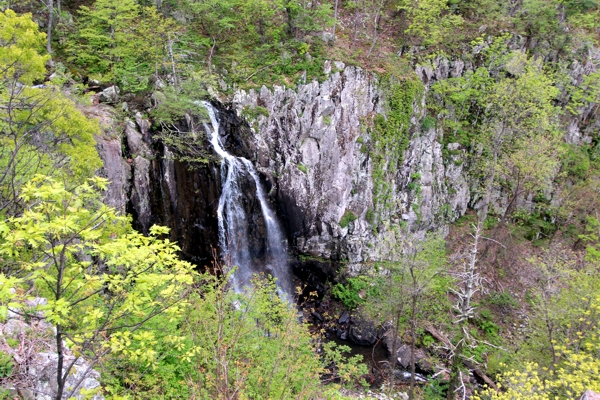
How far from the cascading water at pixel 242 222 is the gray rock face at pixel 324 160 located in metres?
0.97

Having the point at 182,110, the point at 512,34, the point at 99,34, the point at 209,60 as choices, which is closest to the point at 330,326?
the point at 182,110

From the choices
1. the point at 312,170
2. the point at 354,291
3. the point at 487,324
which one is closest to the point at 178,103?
the point at 312,170

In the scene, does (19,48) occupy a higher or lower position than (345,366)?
higher

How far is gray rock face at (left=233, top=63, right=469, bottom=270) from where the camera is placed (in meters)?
18.0

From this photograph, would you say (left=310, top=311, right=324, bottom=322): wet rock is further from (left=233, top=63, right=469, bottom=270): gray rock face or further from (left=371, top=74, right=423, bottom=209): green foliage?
(left=371, top=74, right=423, bottom=209): green foliage

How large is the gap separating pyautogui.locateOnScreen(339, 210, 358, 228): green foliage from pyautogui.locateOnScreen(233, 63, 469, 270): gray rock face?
14 cm

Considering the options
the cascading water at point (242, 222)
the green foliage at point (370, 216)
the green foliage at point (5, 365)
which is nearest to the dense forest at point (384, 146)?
the green foliage at point (370, 216)

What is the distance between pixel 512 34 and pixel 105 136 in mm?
26954

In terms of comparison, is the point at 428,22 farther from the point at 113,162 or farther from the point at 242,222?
the point at 113,162

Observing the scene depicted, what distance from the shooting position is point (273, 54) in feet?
64.2

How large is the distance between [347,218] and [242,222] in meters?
6.14

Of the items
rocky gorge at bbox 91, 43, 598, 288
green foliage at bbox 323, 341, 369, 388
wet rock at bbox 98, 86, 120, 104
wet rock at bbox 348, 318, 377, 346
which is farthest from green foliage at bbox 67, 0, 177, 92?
wet rock at bbox 348, 318, 377, 346

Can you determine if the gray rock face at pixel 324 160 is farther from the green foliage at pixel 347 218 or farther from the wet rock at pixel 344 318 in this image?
the wet rock at pixel 344 318

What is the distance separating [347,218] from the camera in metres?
19.1
